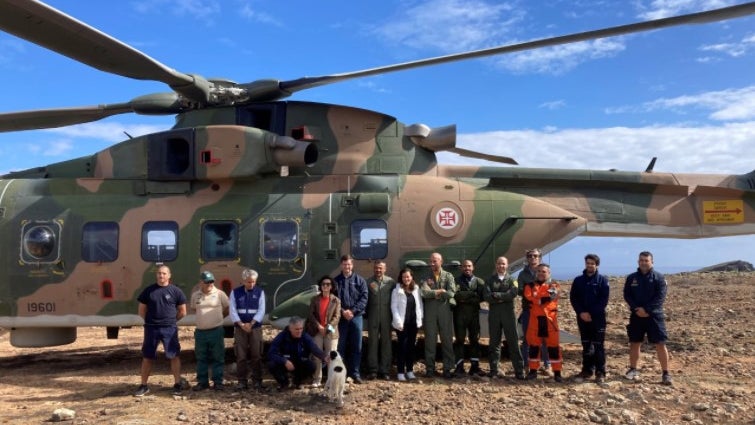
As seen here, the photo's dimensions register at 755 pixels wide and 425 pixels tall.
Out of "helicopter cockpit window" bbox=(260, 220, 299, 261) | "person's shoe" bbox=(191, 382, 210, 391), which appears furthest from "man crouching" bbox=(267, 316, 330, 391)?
"helicopter cockpit window" bbox=(260, 220, 299, 261)

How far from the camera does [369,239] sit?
9.24 meters

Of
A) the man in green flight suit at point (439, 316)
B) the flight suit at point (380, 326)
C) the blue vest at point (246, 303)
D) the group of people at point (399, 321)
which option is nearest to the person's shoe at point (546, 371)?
the group of people at point (399, 321)

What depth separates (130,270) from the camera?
9.23m

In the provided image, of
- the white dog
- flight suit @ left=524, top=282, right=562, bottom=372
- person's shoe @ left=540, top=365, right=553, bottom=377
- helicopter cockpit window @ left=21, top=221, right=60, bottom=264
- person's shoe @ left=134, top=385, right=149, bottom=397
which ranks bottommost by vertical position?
person's shoe @ left=134, top=385, right=149, bottom=397

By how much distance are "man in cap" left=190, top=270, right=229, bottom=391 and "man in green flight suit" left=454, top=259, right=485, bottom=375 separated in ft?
11.1

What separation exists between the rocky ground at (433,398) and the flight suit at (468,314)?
0.42 metres

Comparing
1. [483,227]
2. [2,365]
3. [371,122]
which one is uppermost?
[371,122]

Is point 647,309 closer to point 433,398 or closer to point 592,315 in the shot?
point 592,315

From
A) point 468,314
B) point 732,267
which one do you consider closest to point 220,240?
point 468,314

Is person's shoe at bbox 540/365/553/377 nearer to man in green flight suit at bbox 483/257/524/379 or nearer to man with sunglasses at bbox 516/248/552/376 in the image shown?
man with sunglasses at bbox 516/248/552/376

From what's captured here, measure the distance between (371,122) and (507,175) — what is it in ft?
8.63

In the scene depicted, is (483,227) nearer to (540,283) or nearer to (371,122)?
(540,283)

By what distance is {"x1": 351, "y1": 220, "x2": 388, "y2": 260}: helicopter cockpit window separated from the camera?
919cm

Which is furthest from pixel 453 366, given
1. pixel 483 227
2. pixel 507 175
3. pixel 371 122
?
pixel 371 122
